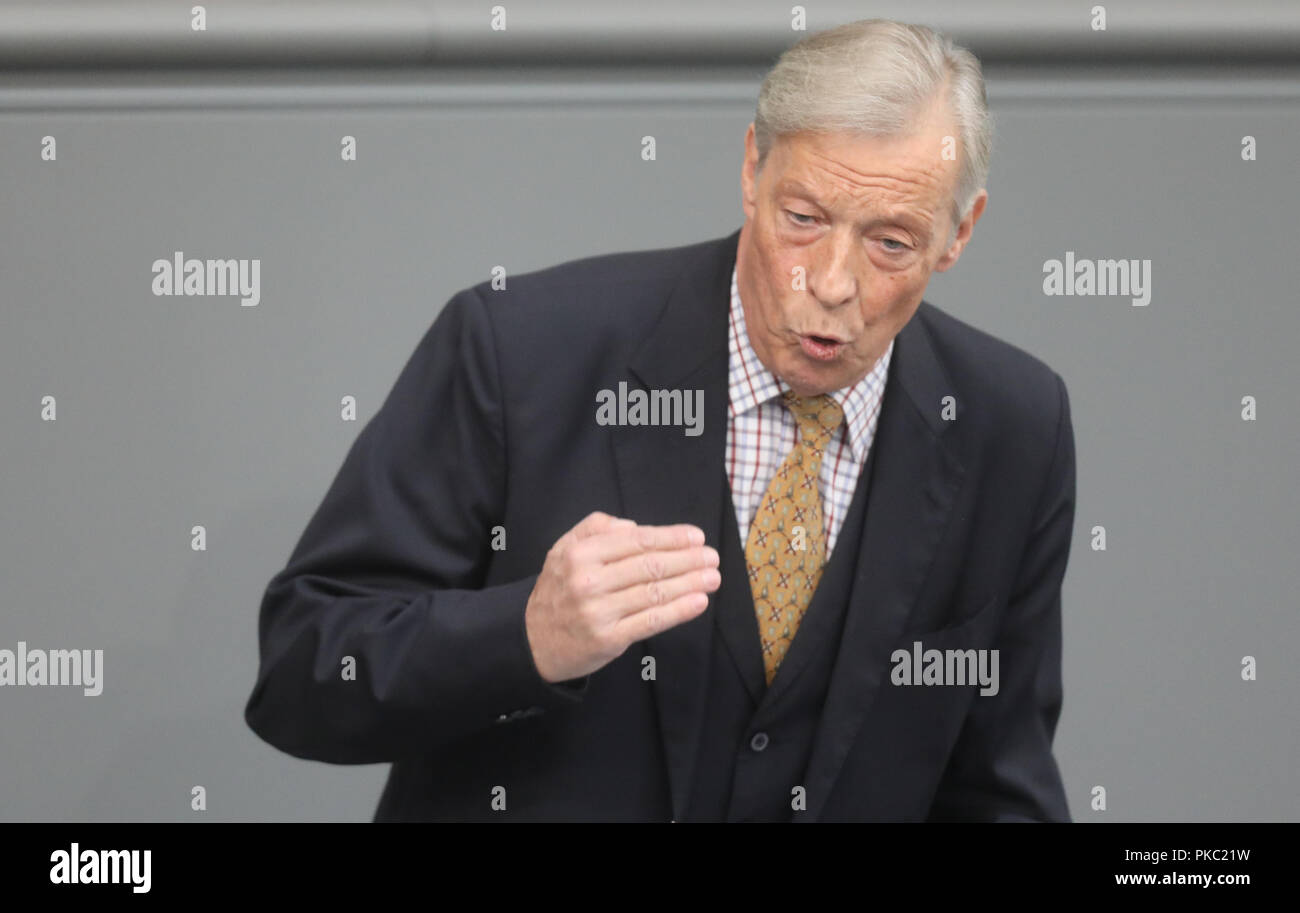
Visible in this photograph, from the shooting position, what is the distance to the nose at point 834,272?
1.70m

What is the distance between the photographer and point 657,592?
155 centimetres

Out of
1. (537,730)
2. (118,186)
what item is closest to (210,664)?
(118,186)

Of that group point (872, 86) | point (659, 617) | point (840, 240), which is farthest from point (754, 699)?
point (872, 86)

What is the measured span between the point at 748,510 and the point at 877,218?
1.10 feet

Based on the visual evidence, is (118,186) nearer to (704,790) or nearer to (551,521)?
(551,521)

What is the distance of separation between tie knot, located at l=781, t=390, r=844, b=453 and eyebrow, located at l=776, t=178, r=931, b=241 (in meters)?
0.20

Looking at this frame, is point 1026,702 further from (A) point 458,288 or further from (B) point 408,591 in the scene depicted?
(A) point 458,288

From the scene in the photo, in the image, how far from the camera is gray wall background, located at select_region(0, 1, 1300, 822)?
2617mm

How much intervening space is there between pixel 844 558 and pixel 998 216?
1.09 m

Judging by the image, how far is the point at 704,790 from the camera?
180cm

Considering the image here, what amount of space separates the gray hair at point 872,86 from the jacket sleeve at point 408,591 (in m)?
0.38

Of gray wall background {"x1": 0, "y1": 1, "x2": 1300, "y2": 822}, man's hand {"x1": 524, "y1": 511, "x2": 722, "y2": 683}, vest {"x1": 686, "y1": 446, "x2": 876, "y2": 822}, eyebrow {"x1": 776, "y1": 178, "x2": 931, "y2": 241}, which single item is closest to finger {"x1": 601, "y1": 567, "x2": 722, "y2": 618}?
man's hand {"x1": 524, "y1": 511, "x2": 722, "y2": 683}

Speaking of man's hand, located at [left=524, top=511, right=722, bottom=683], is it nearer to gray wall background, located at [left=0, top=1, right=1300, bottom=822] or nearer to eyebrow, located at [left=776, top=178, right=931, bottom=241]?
eyebrow, located at [left=776, top=178, right=931, bottom=241]

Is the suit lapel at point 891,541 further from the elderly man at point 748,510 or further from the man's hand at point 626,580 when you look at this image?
the man's hand at point 626,580
